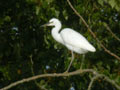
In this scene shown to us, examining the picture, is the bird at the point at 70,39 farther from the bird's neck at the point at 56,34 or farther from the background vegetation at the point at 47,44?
the background vegetation at the point at 47,44

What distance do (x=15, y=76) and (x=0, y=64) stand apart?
26 cm

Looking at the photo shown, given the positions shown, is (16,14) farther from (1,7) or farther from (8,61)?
(8,61)

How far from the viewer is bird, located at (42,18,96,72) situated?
4.20m

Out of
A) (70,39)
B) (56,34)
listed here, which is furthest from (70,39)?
(56,34)

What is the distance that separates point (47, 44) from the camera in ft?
15.2

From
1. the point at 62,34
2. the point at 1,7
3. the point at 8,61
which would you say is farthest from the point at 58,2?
the point at 8,61

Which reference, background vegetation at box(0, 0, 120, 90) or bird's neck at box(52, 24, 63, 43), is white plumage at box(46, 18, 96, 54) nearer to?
bird's neck at box(52, 24, 63, 43)

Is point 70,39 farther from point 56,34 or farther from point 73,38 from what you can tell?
point 56,34

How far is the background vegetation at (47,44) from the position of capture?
4598mm

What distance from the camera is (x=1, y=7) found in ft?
15.2

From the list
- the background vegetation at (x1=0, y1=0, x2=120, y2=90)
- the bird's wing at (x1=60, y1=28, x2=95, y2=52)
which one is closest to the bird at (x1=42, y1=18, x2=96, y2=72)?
the bird's wing at (x1=60, y1=28, x2=95, y2=52)

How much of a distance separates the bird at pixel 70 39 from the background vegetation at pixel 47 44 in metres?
0.10

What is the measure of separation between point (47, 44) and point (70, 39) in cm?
35

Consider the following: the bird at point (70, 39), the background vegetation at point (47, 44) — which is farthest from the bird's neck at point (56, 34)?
the background vegetation at point (47, 44)
